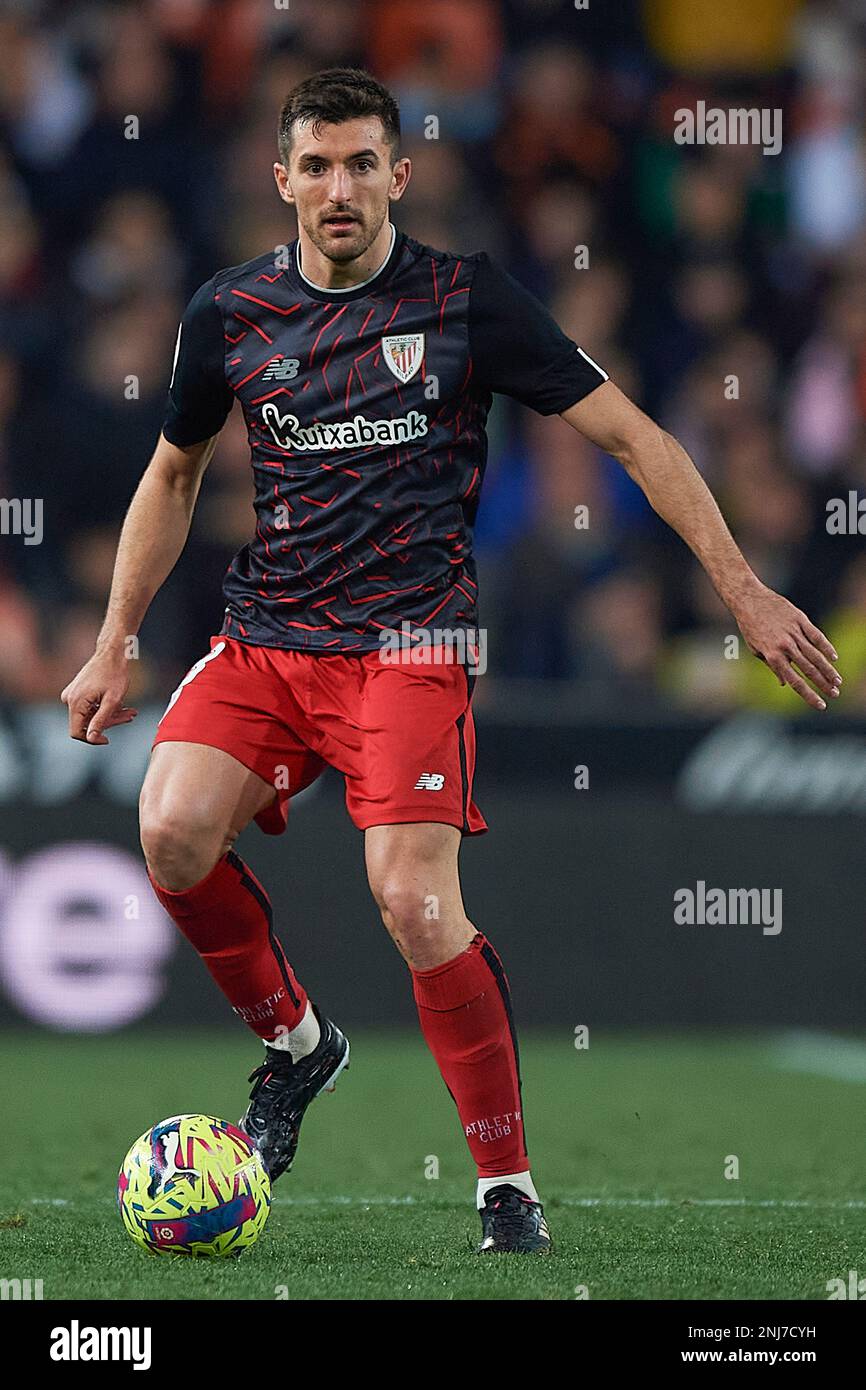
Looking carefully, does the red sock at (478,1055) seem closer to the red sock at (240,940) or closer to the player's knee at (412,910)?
the player's knee at (412,910)

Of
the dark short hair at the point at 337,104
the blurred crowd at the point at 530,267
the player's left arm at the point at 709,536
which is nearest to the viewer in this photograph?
the player's left arm at the point at 709,536

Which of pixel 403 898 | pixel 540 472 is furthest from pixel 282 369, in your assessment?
pixel 540 472

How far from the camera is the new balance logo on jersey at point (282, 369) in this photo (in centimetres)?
479

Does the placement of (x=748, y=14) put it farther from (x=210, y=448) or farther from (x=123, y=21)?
(x=210, y=448)

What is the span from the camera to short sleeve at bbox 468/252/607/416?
4.68m

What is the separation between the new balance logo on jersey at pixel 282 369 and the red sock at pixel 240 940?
1.06 m

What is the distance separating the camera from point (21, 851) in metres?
8.27

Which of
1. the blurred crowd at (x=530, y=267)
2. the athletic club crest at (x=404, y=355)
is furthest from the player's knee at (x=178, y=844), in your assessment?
the blurred crowd at (x=530, y=267)

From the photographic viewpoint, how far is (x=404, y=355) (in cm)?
475

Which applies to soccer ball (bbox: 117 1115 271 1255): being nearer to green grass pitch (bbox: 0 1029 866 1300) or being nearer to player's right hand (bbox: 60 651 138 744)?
green grass pitch (bbox: 0 1029 866 1300)

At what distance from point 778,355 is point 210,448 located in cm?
588

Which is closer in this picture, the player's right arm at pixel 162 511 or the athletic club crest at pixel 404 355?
the athletic club crest at pixel 404 355

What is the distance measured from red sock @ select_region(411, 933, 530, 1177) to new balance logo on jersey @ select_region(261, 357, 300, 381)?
4.30ft

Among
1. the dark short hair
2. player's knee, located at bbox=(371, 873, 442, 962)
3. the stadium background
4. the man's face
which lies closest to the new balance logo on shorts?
player's knee, located at bbox=(371, 873, 442, 962)
